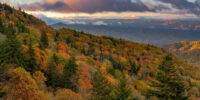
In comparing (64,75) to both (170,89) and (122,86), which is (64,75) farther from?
(170,89)

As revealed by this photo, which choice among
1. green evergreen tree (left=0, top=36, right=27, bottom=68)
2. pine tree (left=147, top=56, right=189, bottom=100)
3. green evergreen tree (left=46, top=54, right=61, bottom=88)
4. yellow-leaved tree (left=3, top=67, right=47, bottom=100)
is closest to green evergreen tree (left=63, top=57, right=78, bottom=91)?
green evergreen tree (left=46, top=54, right=61, bottom=88)

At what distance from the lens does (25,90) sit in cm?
1775

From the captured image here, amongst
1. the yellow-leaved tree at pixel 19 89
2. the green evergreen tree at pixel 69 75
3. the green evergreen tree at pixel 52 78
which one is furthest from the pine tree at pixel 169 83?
the green evergreen tree at pixel 52 78

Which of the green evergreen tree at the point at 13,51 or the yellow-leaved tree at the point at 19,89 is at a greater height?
the green evergreen tree at the point at 13,51

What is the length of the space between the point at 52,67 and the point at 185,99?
29.2 meters

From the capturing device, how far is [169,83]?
16906 millimetres

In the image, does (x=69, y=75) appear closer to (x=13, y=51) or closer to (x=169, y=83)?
(x=13, y=51)

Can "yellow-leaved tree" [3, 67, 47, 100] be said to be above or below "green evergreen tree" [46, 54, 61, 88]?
above

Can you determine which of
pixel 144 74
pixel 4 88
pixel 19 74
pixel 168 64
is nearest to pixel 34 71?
pixel 19 74

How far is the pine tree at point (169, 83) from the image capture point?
1627cm

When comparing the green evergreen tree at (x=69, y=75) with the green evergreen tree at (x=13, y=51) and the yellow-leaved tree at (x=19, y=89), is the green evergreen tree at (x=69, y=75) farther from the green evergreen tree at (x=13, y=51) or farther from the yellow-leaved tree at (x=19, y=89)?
the yellow-leaved tree at (x=19, y=89)

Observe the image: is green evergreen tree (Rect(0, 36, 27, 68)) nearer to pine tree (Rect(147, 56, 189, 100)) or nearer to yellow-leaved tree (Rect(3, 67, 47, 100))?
yellow-leaved tree (Rect(3, 67, 47, 100))

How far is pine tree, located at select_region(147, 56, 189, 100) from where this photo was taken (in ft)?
53.4

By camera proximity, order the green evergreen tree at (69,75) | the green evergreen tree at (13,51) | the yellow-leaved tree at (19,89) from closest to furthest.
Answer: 1. the yellow-leaved tree at (19,89)
2. the green evergreen tree at (13,51)
3. the green evergreen tree at (69,75)
